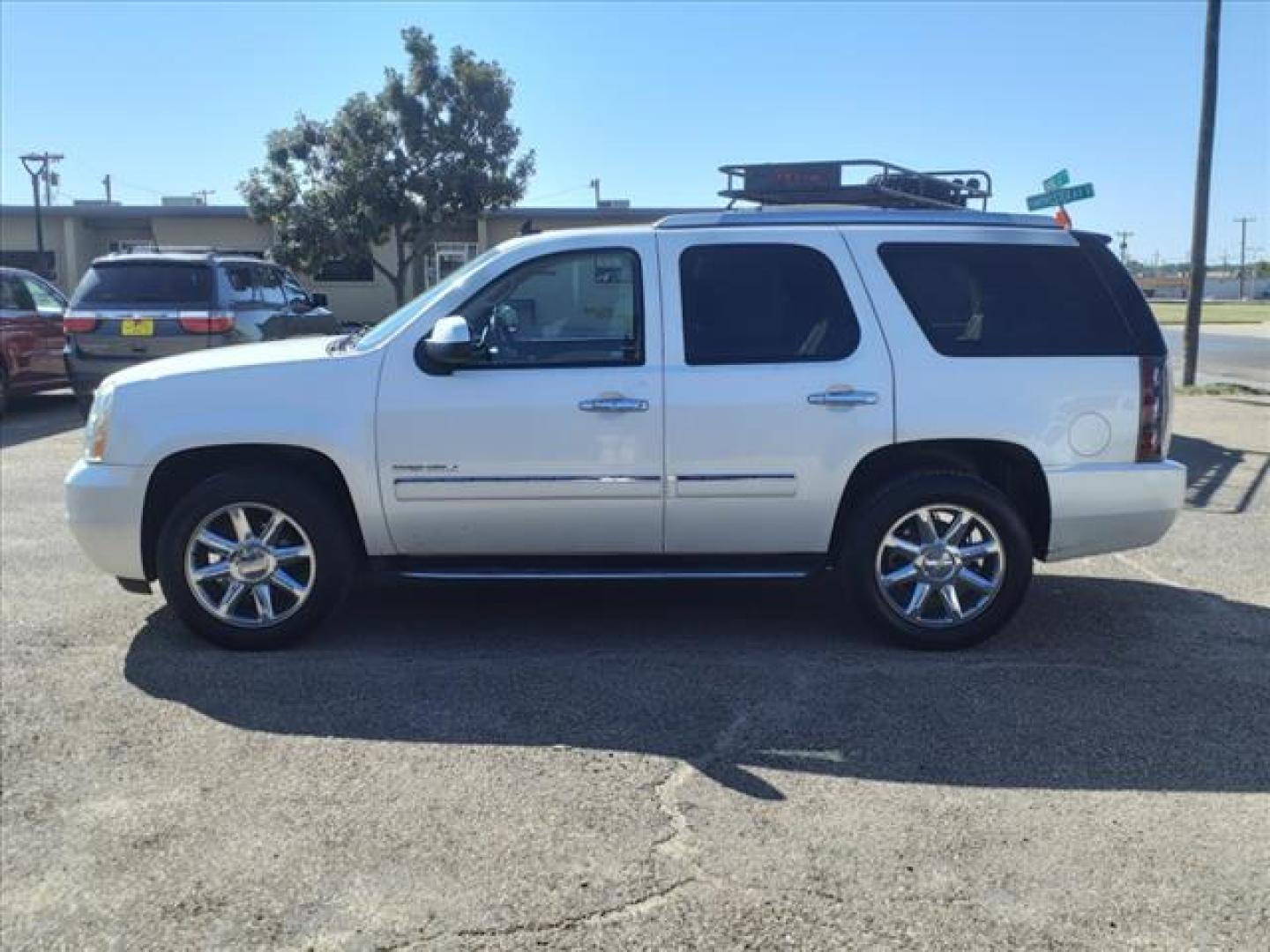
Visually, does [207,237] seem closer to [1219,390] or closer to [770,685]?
[1219,390]

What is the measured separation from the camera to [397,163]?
1044 inches

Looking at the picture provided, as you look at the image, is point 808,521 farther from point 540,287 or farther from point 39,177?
point 39,177

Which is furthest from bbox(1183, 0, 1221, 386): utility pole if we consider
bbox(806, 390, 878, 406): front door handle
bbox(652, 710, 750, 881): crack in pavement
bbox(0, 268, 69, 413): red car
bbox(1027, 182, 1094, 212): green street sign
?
bbox(0, 268, 69, 413): red car

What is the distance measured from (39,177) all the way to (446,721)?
31949mm

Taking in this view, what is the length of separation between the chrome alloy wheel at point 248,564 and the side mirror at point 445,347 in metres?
0.93

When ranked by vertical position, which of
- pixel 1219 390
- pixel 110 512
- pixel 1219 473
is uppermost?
pixel 110 512

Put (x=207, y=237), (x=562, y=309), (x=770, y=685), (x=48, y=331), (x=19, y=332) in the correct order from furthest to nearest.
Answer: (x=207, y=237), (x=48, y=331), (x=19, y=332), (x=562, y=309), (x=770, y=685)

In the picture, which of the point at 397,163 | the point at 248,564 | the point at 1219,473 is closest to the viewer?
the point at 248,564

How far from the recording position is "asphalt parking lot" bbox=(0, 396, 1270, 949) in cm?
296

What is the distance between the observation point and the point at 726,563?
5.05 meters

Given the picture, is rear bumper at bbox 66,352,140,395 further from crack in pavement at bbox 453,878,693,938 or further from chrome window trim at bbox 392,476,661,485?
crack in pavement at bbox 453,878,693,938

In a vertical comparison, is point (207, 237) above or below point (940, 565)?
above

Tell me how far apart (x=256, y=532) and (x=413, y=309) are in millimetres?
1215

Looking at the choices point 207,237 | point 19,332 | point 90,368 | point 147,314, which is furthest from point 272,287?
point 207,237
